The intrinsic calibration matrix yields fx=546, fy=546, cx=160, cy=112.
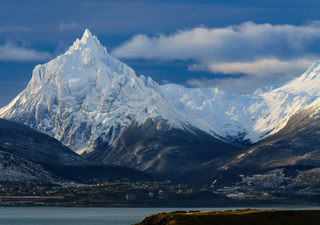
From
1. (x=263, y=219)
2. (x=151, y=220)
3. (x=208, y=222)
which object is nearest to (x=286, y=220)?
(x=263, y=219)

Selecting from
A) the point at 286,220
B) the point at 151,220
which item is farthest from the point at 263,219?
the point at 151,220

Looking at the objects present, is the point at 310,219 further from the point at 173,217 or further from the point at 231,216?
the point at 173,217

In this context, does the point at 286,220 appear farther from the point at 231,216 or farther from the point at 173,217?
the point at 173,217

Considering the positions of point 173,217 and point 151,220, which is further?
point 151,220

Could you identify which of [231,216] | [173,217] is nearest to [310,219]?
[231,216]

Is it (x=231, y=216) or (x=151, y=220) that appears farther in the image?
(x=151, y=220)
